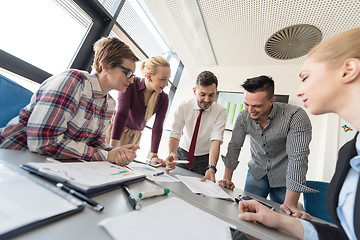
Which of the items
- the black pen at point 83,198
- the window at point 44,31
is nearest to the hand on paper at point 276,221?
the black pen at point 83,198

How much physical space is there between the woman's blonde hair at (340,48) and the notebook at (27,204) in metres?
0.94

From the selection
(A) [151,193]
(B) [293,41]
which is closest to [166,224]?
(A) [151,193]

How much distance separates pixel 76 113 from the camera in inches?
34.6

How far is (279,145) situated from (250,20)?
1596 millimetres

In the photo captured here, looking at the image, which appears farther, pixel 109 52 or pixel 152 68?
pixel 152 68

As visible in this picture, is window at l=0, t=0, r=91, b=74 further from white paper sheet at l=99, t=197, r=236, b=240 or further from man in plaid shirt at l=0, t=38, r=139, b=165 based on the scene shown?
white paper sheet at l=99, t=197, r=236, b=240

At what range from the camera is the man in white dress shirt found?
5.14ft

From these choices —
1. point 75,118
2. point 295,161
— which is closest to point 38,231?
point 75,118

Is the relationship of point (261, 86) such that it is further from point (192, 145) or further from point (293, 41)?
point (293, 41)

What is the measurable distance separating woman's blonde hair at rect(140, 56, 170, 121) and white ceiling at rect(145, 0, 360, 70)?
0.95 meters

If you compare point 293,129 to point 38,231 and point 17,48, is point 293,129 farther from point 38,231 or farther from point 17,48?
point 17,48

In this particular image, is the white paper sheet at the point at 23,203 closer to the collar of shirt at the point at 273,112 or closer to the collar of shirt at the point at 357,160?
the collar of shirt at the point at 357,160

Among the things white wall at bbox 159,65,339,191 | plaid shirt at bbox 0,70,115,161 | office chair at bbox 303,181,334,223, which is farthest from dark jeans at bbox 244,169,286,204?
plaid shirt at bbox 0,70,115,161

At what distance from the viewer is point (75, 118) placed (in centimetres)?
87
